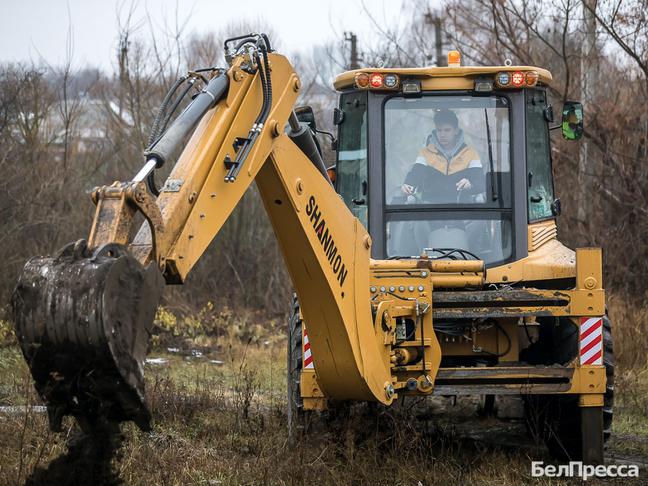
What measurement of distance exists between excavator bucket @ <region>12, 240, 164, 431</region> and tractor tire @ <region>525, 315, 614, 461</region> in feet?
12.5

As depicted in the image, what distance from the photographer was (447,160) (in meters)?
7.66

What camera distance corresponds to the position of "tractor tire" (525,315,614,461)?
7156 millimetres

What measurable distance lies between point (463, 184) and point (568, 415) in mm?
1776

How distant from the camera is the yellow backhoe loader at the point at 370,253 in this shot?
4.05m

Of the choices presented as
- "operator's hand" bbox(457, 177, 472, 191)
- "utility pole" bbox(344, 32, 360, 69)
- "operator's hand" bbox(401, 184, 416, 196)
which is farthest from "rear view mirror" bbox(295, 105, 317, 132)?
"utility pole" bbox(344, 32, 360, 69)

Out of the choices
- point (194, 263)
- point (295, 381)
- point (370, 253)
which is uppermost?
point (194, 263)

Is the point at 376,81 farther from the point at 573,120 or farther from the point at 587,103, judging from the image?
the point at 587,103

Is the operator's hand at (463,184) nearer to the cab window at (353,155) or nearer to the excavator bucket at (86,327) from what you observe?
the cab window at (353,155)

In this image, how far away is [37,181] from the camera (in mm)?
16859

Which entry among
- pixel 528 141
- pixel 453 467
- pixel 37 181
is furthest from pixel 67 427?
pixel 37 181

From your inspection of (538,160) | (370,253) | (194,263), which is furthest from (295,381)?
(194,263)

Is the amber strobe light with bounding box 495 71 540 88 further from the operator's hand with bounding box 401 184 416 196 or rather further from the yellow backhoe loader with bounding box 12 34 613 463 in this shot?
the operator's hand with bounding box 401 184 416 196

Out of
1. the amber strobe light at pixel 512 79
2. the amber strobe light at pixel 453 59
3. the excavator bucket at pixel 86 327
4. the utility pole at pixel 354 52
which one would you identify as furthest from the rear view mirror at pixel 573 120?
the utility pole at pixel 354 52

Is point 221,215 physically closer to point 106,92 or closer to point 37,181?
point 37,181
